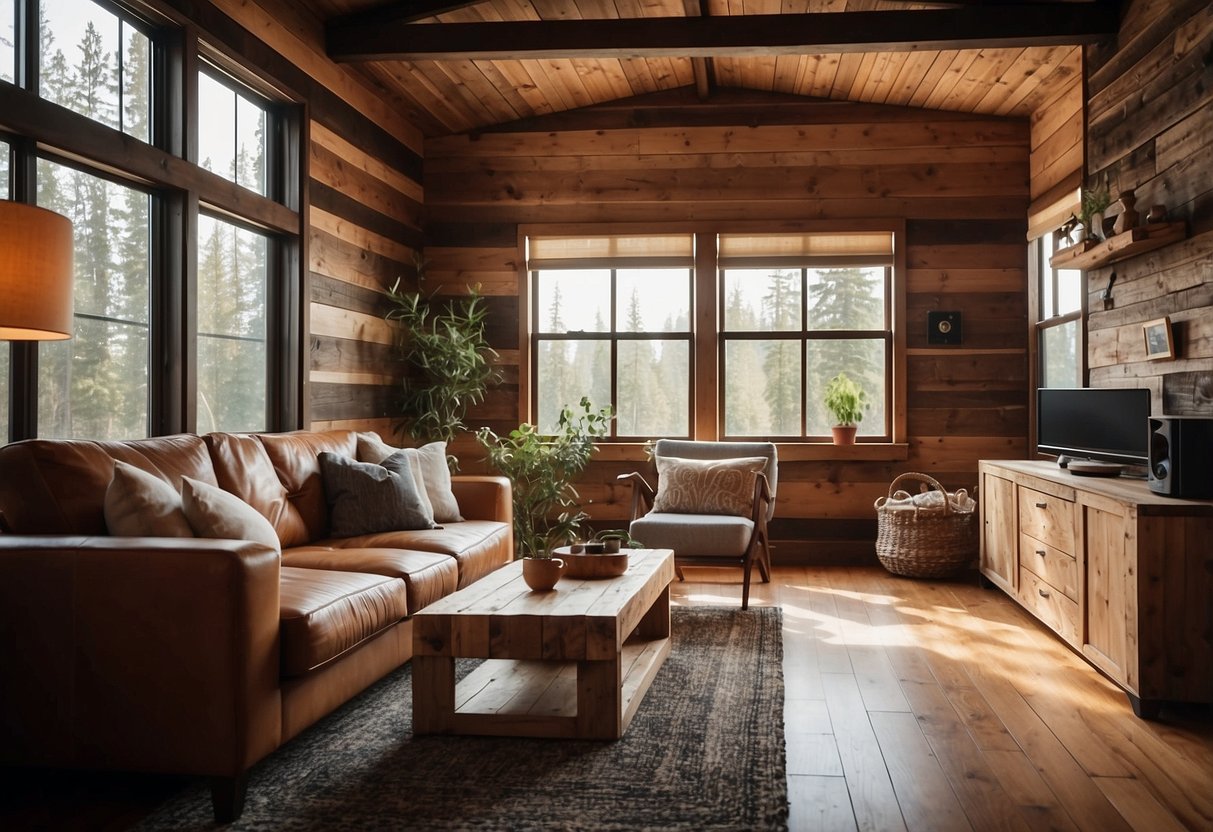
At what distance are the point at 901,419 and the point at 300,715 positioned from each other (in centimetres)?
449

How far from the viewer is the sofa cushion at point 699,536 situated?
4727 mm

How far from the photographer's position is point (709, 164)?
6.29 metres

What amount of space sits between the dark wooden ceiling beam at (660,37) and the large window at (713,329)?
1.54m

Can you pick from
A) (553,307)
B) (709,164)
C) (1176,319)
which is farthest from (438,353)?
(1176,319)

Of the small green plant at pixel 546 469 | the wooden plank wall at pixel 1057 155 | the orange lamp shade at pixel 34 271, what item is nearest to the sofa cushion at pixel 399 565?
the orange lamp shade at pixel 34 271

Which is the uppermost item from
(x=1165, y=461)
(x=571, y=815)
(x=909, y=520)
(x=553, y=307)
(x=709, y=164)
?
(x=709, y=164)

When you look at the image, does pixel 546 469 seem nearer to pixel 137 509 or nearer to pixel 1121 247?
pixel 1121 247

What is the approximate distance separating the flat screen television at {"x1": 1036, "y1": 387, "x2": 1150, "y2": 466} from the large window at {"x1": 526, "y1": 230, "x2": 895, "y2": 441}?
1383 millimetres

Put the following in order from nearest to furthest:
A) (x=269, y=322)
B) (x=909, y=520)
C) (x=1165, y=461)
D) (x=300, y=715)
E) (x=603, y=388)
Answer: (x=300, y=715), (x=1165, y=461), (x=269, y=322), (x=909, y=520), (x=603, y=388)

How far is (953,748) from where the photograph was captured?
9.19 ft

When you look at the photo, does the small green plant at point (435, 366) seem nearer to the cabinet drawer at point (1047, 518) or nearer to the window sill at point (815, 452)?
the window sill at point (815, 452)

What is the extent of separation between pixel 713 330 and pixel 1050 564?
2795 millimetres

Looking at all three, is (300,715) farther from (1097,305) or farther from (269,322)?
(1097,305)

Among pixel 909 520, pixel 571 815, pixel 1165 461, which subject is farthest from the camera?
pixel 909 520
